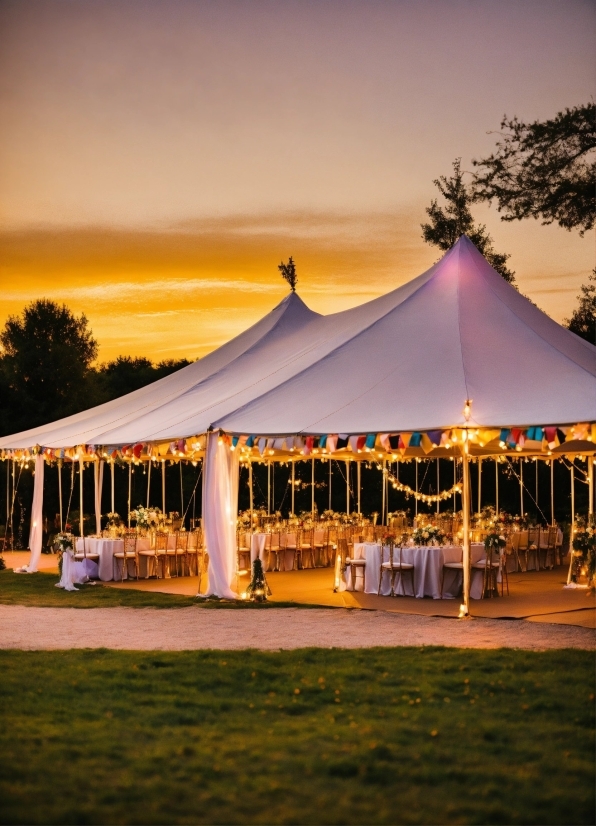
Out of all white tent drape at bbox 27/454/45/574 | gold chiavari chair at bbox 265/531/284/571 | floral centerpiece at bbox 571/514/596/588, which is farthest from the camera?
white tent drape at bbox 27/454/45/574

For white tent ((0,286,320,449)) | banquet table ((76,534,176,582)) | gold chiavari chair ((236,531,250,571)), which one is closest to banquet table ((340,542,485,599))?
white tent ((0,286,320,449))

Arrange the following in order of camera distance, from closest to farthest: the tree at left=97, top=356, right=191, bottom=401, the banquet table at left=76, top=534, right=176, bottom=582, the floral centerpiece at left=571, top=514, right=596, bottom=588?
the floral centerpiece at left=571, top=514, right=596, bottom=588 → the banquet table at left=76, top=534, right=176, bottom=582 → the tree at left=97, top=356, right=191, bottom=401

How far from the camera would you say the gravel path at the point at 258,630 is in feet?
30.0

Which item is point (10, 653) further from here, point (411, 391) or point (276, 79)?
point (276, 79)

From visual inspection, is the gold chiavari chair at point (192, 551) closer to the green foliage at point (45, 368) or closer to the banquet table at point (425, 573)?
the banquet table at point (425, 573)

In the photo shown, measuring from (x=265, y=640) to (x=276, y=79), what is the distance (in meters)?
7.82

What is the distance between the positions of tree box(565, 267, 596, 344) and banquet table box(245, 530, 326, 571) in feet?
27.5

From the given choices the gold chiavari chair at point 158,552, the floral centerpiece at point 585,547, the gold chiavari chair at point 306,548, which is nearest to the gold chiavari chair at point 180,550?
the gold chiavari chair at point 158,552

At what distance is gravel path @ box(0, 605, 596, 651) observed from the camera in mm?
9133

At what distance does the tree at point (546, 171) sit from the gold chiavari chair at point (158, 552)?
8.83 m

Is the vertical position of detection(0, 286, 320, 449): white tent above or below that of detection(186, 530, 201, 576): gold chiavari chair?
above

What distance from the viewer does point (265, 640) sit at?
938 centimetres

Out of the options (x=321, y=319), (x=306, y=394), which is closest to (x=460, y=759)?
(x=306, y=394)

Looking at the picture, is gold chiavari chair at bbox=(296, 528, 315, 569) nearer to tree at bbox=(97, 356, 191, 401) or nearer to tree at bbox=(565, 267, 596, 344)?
tree at bbox=(565, 267, 596, 344)
